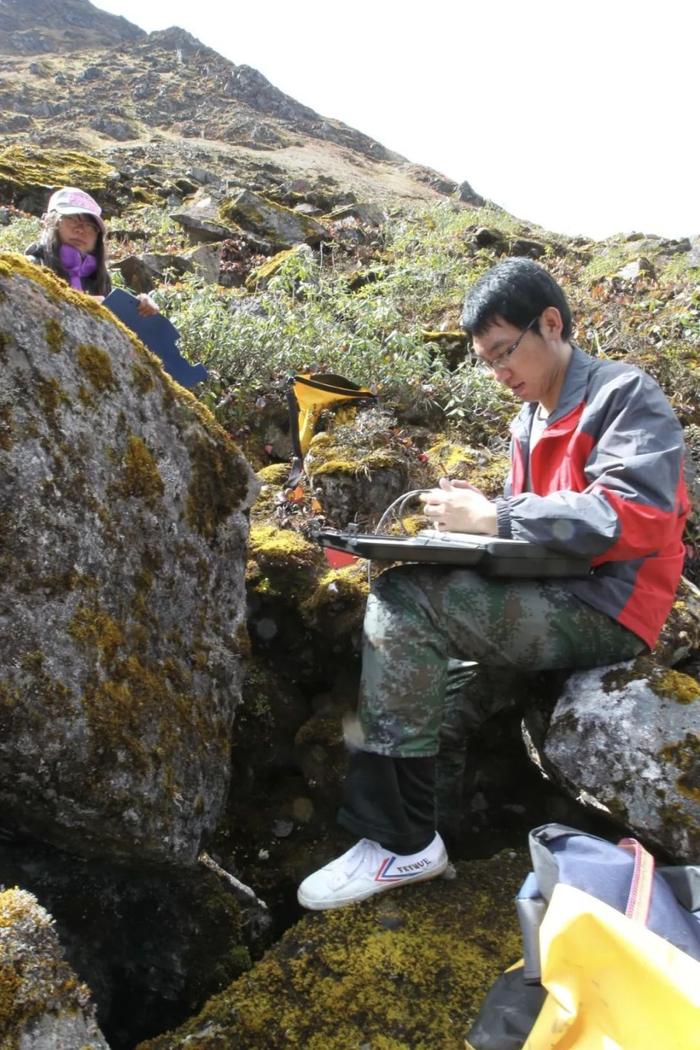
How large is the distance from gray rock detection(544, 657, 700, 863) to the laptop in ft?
1.61

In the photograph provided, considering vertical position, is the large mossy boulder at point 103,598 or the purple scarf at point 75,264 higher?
the purple scarf at point 75,264

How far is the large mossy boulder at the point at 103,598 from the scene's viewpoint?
6.33ft

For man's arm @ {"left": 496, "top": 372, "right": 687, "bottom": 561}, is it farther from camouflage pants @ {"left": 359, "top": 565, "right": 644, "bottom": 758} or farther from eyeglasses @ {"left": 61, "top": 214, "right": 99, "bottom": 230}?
eyeglasses @ {"left": 61, "top": 214, "right": 99, "bottom": 230}

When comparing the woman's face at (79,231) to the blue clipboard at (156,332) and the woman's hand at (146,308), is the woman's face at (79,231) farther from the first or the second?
the woman's hand at (146,308)

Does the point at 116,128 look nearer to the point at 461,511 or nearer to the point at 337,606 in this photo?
the point at 337,606

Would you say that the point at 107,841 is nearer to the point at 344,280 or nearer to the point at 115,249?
the point at 344,280

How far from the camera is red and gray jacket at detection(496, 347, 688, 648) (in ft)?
7.75

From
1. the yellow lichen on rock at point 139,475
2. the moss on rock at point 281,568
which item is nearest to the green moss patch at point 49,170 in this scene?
the moss on rock at point 281,568

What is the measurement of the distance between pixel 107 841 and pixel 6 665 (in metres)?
0.63

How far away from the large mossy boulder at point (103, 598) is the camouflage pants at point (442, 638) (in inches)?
24.6

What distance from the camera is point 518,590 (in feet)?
8.38

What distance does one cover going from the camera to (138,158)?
73.8 ft

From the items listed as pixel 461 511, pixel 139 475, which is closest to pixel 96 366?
pixel 139 475

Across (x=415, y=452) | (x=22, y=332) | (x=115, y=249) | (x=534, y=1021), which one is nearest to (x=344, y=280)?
(x=115, y=249)
